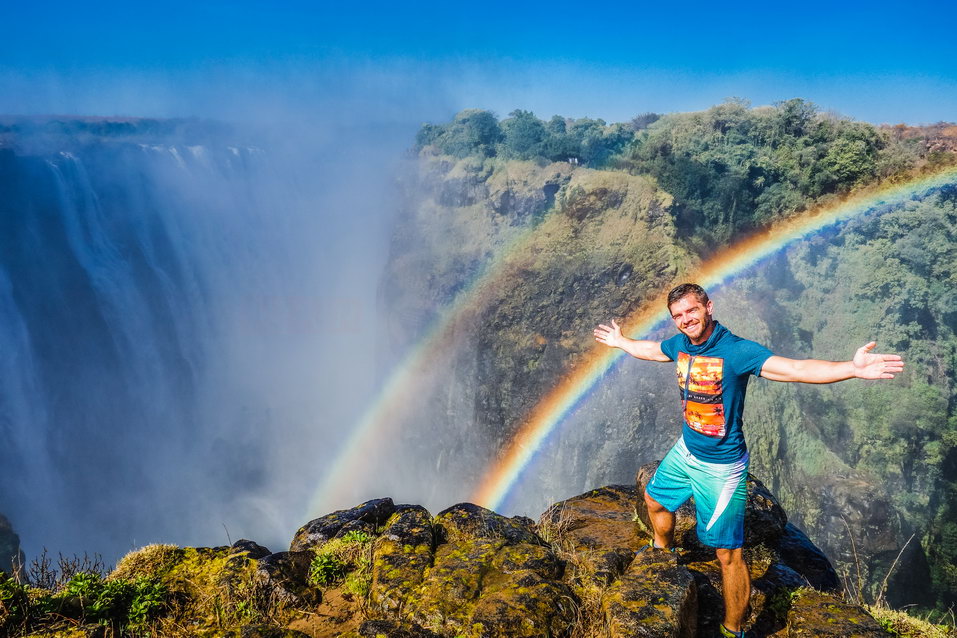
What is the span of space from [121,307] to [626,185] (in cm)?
2645

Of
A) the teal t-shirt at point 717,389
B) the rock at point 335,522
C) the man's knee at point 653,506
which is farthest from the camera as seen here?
the rock at point 335,522

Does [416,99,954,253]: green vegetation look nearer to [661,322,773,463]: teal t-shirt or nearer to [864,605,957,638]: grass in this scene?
[864,605,957,638]: grass

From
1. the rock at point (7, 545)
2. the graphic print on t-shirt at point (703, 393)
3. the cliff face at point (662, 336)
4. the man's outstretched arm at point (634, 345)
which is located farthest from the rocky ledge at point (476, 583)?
the rock at point (7, 545)

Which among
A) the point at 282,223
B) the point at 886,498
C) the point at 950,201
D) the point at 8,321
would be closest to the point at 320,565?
the point at 886,498

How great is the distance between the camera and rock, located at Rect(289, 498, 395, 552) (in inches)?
173

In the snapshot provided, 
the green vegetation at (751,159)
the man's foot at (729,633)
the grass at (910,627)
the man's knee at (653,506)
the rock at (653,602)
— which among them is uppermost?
the green vegetation at (751,159)

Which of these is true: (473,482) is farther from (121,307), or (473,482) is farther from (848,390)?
(121,307)

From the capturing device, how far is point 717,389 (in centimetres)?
296

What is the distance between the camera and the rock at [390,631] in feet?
8.47

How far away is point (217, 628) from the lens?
312cm

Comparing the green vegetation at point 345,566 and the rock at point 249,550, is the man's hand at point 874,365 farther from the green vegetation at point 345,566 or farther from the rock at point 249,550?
the rock at point 249,550

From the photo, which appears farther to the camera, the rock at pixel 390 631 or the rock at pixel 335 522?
the rock at pixel 335 522

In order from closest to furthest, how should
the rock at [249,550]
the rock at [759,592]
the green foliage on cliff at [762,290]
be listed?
the rock at [759,592] < the rock at [249,550] < the green foliage on cliff at [762,290]

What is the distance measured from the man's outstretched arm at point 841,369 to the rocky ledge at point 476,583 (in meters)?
1.40
